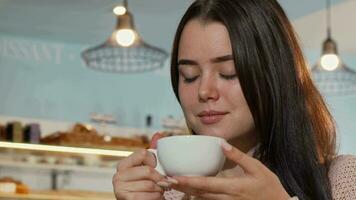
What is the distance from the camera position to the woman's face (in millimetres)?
1057

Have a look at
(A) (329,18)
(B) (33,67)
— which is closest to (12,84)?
(B) (33,67)

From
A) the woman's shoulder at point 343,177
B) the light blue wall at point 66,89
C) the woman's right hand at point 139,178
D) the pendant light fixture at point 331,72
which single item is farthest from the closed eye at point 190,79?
the light blue wall at point 66,89

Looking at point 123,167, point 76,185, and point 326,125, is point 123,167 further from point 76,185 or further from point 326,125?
point 76,185

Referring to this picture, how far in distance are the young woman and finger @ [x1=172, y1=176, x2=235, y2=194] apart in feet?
0.30

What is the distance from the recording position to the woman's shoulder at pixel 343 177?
44.1 inches

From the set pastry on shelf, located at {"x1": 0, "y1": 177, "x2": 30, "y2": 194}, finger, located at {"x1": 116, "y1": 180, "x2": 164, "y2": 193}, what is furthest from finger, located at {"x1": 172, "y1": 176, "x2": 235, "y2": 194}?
pastry on shelf, located at {"x1": 0, "y1": 177, "x2": 30, "y2": 194}

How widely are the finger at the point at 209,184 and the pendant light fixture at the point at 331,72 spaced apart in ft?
10.4

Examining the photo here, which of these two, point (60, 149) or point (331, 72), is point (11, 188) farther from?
point (331, 72)

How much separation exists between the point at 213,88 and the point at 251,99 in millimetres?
67

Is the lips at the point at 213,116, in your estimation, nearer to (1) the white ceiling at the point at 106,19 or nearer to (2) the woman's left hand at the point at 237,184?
(2) the woman's left hand at the point at 237,184

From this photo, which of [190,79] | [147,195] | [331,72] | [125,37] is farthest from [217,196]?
[331,72]

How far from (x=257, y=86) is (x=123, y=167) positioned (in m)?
0.24

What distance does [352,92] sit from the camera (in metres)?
5.88

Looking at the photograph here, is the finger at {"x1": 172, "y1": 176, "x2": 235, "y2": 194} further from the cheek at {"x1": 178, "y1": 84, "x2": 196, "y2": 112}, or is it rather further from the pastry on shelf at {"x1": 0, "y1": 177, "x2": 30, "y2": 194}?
the pastry on shelf at {"x1": 0, "y1": 177, "x2": 30, "y2": 194}
